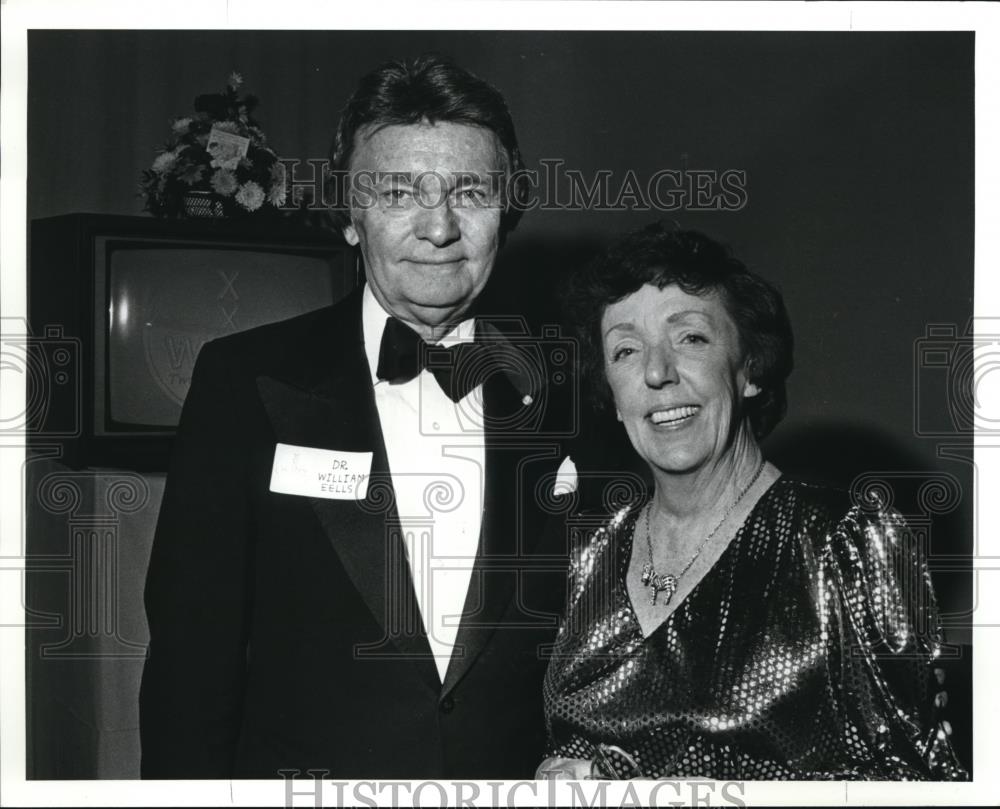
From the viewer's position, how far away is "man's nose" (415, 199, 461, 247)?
2016 mm

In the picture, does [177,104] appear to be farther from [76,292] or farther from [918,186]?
[918,186]

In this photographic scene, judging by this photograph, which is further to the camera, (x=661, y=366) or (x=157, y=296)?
(x=157, y=296)

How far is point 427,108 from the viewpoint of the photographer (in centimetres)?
203

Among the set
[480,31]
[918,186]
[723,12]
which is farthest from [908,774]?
[480,31]

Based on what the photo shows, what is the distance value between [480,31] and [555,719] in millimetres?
1415

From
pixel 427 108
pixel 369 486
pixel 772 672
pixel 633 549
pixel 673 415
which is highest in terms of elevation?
pixel 427 108

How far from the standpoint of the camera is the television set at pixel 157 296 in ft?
6.80

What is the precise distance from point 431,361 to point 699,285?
553 millimetres

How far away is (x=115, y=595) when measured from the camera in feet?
6.89
